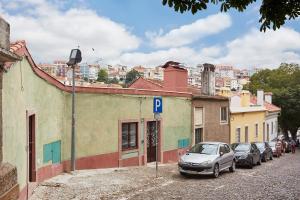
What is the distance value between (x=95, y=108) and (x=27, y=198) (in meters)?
7.00

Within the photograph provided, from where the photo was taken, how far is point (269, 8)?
693 cm

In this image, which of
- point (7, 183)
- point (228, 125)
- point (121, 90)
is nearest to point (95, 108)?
point (121, 90)

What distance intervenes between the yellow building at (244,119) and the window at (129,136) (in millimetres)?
14392

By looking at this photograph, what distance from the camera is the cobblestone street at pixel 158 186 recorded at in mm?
12414

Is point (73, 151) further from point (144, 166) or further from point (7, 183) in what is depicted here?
point (7, 183)

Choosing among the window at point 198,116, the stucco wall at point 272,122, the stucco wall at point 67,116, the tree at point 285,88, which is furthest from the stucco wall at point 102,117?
the tree at point 285,88

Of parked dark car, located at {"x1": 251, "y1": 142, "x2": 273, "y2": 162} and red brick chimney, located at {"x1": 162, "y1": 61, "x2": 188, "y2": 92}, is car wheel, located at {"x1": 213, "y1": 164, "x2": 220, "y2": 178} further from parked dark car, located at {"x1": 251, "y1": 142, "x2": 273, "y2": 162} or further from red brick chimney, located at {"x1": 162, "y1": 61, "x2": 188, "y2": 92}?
red brick chimney, located at {"x1": 162, "y1": 61, "x2": 188, "y2": 92}

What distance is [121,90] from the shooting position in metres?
18.8

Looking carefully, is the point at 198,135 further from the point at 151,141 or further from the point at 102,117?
the point at 102,117

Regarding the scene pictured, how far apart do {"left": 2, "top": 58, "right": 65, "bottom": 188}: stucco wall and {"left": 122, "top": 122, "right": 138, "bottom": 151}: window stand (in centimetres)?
407

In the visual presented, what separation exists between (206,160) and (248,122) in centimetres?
2166

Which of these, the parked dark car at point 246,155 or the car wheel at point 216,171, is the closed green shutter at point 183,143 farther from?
the car wheel at point 216,171

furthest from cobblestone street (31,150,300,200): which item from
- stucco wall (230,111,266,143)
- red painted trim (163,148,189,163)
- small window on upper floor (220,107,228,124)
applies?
stucco wall (230,111,266,143)

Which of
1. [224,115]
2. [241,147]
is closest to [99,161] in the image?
[241,147]
